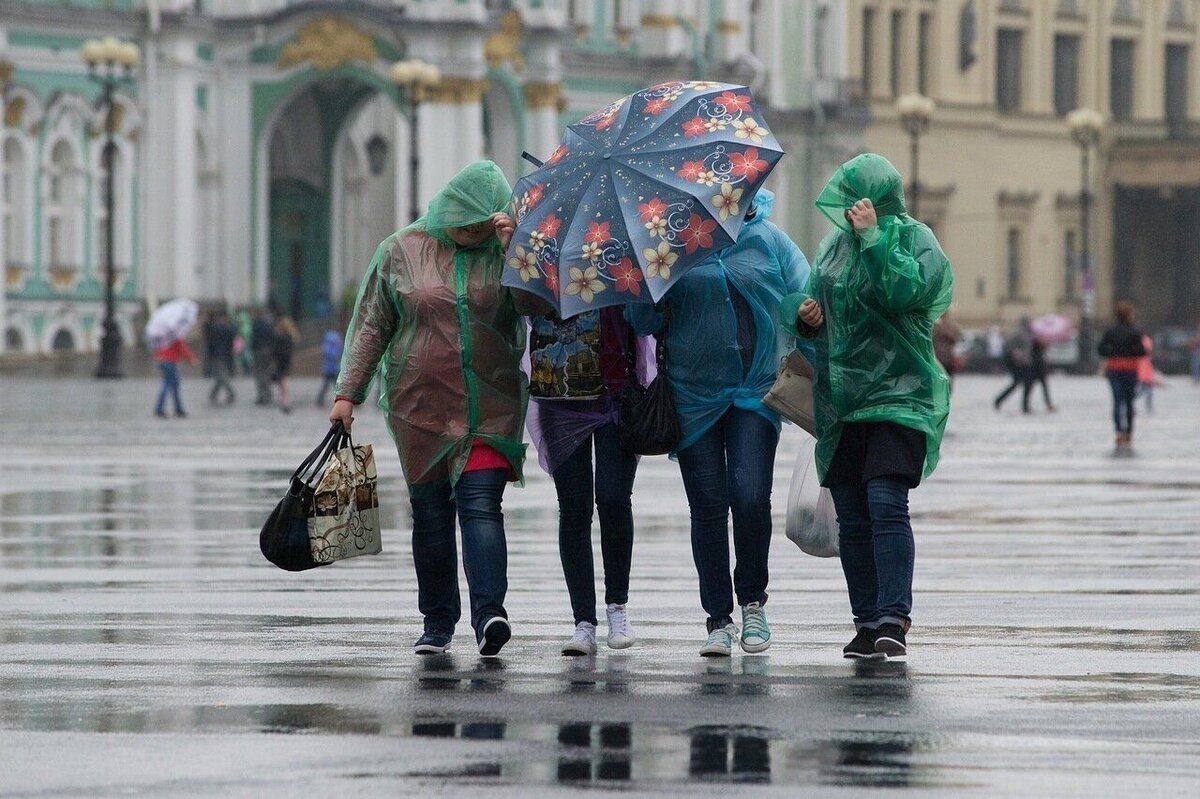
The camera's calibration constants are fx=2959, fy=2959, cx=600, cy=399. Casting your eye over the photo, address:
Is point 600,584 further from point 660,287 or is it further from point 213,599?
point 660,287

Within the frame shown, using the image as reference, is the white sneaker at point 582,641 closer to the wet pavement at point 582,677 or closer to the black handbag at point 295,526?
the wet pavement at point 582,677

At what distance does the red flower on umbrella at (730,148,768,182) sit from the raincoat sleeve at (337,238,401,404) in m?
1.34

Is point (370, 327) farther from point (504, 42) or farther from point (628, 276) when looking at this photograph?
point (504, 42)

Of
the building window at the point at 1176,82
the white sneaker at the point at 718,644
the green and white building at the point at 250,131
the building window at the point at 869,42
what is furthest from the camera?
the building window at the point at 1176,82

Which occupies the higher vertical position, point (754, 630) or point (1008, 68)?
point (1008, 68)

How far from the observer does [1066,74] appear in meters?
95.3

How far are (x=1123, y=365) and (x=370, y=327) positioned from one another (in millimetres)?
21767

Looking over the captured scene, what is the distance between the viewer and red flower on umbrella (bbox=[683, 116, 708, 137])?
10.9 meters

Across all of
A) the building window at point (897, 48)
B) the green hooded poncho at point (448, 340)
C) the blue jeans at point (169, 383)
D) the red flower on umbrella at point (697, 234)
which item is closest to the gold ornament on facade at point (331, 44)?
the blue jeans at point (169, 383)

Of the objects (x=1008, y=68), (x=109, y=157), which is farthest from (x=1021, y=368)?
(x=1008, y=68)

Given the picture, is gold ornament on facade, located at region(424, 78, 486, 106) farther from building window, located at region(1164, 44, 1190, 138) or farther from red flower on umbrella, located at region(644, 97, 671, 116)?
red flower on umbrella, located at region(644, 97, 671, 116)

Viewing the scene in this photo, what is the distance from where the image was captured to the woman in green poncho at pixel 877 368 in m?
10.6

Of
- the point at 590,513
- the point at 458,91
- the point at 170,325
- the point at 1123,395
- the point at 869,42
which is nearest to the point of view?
the point at 590,513

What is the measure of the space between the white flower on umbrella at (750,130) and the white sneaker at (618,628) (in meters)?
1.82
